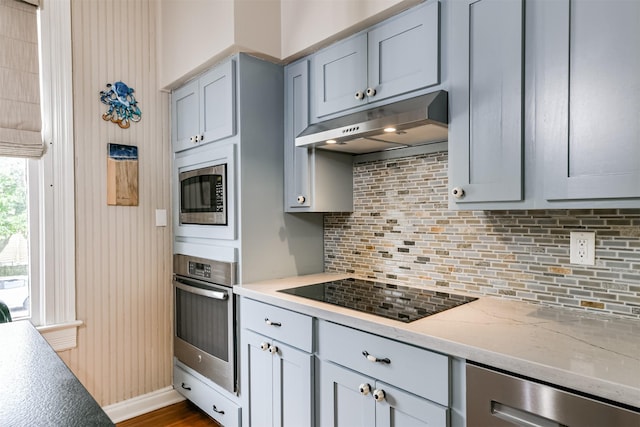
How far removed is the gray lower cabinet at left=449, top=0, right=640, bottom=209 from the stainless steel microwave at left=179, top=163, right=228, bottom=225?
123cm

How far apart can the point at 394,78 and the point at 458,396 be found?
1228 millimetres

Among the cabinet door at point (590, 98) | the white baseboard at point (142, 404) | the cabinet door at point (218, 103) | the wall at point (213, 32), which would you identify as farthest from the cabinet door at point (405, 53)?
the white baseboard at point (142, 404)

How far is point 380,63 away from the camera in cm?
172

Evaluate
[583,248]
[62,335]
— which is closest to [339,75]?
[583,248]

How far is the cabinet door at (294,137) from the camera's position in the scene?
2094mm

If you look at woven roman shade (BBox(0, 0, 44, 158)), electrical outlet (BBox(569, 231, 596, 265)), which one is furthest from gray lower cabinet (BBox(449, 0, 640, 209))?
woven roman shade (BBox(0, 0, 44, 158))

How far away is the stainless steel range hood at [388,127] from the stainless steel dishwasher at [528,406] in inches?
34.3

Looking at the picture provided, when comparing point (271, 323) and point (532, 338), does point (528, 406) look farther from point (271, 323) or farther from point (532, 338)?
point (271, 323)

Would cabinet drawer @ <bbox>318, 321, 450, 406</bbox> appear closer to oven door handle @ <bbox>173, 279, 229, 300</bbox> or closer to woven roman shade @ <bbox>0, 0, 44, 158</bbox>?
oven door handle @ <bbox>173, 279, 229, 300</bbox>

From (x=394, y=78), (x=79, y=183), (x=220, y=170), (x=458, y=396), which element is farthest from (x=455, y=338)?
(x=79, y=183)

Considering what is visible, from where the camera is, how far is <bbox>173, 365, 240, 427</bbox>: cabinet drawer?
6.95ft

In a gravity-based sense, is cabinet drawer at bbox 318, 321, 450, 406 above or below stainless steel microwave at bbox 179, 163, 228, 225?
below

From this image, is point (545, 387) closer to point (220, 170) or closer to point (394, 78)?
point (394, 78)

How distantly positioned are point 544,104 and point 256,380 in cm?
171
